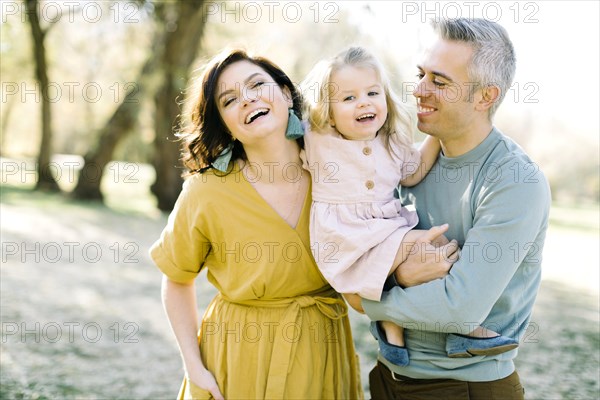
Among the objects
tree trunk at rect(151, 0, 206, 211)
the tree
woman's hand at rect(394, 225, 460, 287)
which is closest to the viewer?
woman's hand at rect(394, 225, 460, 287)

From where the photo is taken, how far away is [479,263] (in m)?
1.93

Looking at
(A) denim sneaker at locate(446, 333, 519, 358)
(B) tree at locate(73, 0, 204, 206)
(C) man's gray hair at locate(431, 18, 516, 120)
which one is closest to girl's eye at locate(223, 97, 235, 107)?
(C) man's gray hair at locate(431, 18, 516, 120)

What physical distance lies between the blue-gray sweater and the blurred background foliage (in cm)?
155

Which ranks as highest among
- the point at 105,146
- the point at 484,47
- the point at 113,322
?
the point at 484,47

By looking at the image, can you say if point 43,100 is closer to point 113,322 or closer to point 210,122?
point 113,322

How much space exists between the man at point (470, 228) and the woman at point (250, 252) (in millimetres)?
265

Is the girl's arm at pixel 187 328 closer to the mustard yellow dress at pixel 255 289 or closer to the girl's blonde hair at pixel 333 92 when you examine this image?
the mustard yellow dress at pixel 255 289

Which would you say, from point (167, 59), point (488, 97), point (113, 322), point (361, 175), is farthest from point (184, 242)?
point (167, 59)

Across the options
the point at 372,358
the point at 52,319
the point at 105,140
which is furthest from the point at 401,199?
the point at 105,140

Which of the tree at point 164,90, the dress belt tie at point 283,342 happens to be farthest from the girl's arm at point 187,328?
the tree at point 164,90

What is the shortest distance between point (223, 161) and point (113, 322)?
393 centimetres

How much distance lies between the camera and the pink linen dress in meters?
2.17

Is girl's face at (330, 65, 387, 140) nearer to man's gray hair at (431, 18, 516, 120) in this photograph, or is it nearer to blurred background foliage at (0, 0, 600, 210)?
man's gray hair at (431, 18, 516, 120)

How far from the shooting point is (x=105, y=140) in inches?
527
